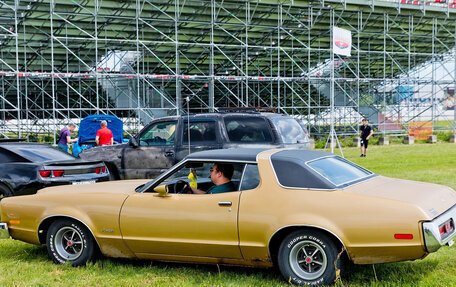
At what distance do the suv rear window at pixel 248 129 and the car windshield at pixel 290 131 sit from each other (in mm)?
215

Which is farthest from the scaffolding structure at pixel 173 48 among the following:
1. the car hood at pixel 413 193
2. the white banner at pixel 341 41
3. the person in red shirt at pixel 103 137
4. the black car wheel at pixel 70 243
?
the car hood at pixel 413 193

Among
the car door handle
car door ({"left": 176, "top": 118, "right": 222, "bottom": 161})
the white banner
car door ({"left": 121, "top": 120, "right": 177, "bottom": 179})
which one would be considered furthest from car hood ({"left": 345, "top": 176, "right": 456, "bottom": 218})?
the white banner

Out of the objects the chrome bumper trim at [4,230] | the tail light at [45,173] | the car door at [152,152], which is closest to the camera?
the chrome bumper trim at [4,230]

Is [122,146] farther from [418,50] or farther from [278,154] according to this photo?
[418,50]

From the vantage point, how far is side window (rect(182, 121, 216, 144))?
404 inches

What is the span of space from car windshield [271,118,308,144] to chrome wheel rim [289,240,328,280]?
15.8 feet

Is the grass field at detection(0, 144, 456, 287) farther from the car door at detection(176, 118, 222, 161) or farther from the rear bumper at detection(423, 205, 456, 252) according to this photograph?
the car door at detection(176, 118, 222, 161)

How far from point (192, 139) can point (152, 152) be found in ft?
2.57

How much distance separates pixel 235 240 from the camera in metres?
5.25

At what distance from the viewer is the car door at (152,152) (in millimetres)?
10516

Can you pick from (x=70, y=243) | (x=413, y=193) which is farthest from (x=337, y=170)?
(x=70, y=243)

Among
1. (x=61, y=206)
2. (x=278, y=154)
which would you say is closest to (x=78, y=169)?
(x=61, y=206)

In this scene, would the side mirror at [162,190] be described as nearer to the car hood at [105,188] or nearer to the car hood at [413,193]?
the car hood at [105,188]

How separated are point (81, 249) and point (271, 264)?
6.50 feet
